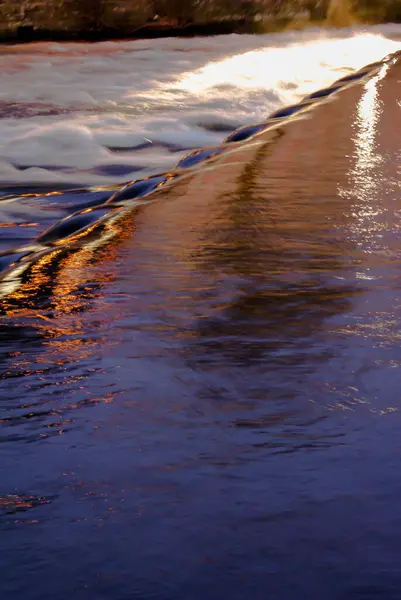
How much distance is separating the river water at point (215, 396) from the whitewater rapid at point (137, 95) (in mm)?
1462

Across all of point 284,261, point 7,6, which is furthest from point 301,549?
point 7,6

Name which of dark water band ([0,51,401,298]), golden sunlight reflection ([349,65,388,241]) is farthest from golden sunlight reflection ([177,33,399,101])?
dark water band ([0,51,401,298])

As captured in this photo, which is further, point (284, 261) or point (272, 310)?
point (284, 261)

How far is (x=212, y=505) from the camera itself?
853mm

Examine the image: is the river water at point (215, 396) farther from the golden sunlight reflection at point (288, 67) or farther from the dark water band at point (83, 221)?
the golden sunlight reflection at point (288, 67)

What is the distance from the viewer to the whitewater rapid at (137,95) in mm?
4113

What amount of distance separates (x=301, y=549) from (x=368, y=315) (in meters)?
0.63

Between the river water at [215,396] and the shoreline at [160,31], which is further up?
the shoreline at [160,31]

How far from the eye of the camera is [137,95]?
5.88 metres

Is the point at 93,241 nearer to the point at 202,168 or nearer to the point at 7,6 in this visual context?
the point at 202,168

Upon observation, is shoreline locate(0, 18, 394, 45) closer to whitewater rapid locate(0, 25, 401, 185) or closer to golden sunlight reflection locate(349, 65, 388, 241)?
whitewater rapid locate(0, 25, 401, 185)

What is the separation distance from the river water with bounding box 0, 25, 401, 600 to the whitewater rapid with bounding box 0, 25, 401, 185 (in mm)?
1462

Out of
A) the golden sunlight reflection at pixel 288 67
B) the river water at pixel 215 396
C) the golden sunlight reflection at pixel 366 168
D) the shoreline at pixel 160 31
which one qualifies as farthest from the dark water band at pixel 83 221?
the shoreline at pixel 160 31

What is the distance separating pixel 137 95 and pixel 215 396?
16.3 feet
